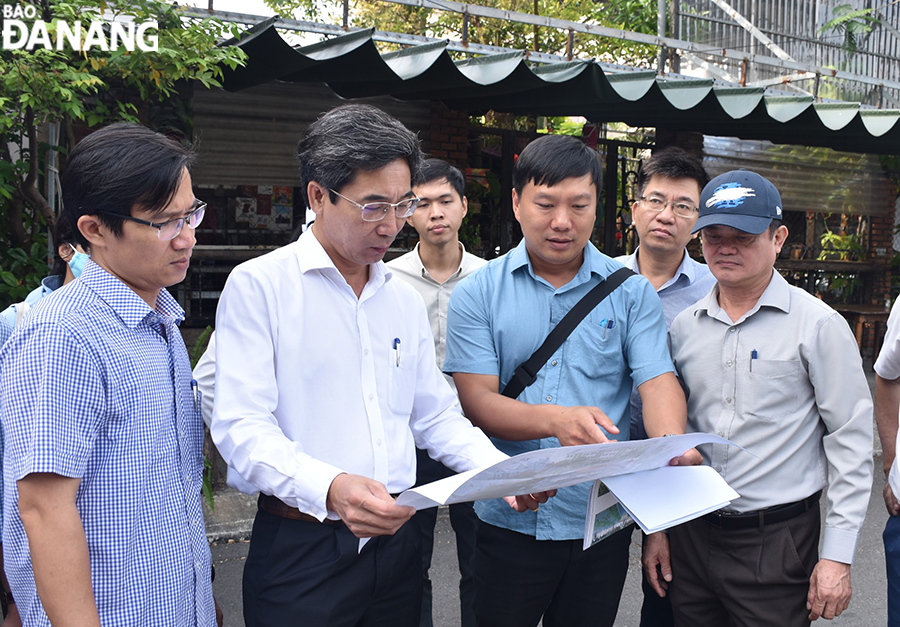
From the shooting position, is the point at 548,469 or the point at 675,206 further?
the point at 675,206

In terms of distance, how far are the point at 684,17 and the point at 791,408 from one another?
36.5 feet

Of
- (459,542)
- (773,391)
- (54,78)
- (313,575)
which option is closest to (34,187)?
(54,78)

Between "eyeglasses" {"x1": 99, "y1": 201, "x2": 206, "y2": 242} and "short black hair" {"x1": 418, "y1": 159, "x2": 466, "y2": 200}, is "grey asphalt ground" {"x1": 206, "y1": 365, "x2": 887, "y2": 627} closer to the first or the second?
"short black hair" {"x1": 418, "y1": 159, "x2": 466, "y2": 200}

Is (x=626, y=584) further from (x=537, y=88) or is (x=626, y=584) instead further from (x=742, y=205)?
(x=537, y=88)

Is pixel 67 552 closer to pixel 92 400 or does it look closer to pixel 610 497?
pixel 92 400

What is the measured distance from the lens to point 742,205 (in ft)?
7.22

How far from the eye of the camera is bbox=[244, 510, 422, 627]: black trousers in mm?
1743

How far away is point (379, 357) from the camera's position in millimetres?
1894

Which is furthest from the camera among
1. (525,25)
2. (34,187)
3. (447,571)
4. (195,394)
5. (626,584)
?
(525,25)

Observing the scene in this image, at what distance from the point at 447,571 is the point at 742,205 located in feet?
8.99

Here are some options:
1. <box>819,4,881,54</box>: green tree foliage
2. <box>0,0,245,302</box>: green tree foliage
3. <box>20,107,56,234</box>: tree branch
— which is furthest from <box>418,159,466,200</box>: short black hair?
<box>819,4,881,54</box>: green tree foliage

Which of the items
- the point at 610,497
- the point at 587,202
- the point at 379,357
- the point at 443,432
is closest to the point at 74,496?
the point at 379,357

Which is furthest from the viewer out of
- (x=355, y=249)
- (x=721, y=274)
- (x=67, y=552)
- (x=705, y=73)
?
(x=705, y=73)

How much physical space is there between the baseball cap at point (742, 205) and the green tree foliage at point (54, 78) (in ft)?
12.7
